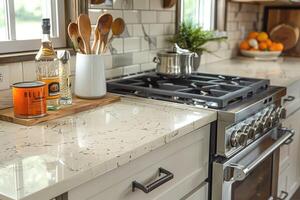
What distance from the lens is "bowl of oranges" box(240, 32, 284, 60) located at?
10.7 feet

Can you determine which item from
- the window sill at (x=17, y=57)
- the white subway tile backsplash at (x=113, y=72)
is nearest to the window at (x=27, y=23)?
the window sill at (x=17, y=57)

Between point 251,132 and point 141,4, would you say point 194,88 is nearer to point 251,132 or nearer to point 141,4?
point 251,132

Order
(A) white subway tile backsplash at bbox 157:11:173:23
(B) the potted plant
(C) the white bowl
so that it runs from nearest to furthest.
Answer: (A) white subway tile backsplash at bbox 157:11:173:23 → (B) the potted plant → (C) the white bowl

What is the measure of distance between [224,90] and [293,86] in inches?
24.8

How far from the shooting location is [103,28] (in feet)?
5.50

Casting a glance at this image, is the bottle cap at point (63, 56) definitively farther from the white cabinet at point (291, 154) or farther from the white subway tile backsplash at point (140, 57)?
the white cabinet at point (291, 154)

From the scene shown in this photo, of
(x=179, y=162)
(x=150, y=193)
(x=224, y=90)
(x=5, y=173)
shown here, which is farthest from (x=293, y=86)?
(x=5, y=173)

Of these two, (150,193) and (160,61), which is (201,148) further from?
(160,61)

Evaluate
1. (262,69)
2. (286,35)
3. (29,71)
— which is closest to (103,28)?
(29,71)

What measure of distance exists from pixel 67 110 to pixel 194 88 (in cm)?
65

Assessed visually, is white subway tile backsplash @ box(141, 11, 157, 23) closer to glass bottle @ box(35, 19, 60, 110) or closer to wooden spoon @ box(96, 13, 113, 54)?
wooden spoon @ box(96, 13, 113, 54)

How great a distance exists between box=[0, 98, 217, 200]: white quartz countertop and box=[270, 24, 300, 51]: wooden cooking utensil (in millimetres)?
2261

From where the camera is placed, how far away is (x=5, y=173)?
947mm

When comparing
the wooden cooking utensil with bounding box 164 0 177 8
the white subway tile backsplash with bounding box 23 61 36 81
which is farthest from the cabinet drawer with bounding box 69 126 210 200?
the wooden cooking utensil with bounding box 164 0 177 8
